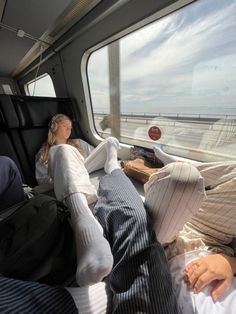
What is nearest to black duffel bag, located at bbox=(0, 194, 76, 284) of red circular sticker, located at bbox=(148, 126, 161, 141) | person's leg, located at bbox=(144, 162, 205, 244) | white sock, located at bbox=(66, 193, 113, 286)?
white sock, located at bbox=(66, 193, 113, 286)

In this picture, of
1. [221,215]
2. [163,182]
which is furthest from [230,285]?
[163,182]

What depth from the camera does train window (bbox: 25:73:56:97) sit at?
2.64 metres

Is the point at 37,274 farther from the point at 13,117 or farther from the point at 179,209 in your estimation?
the point at 13,117

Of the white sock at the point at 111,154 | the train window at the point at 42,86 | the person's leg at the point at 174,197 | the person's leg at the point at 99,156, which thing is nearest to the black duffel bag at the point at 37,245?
the person's leg at the point at 174,197

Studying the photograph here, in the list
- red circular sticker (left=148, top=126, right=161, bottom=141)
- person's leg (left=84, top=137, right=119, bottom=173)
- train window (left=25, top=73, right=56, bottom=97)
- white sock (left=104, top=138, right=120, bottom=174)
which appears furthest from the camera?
train window (left=25, top=73, right=56, bottom=97)

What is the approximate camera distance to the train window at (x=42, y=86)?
264 centimetres

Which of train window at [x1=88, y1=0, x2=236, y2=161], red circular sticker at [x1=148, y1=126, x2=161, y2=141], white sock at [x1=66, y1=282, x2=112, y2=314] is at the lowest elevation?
white sock at [x1=66, y1=282, x2=112, y2=314]

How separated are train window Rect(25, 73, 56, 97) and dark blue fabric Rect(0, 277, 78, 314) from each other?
261cm

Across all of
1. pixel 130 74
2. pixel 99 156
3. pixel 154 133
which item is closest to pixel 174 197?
pixel 99 156

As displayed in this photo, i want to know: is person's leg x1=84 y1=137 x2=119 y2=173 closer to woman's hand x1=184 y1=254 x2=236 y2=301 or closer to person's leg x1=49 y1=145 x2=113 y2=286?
person's leg x1=49 y1=145 x2=113 y2=286

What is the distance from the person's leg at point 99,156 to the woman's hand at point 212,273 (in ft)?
3.05

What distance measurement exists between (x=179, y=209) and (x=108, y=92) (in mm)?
1592

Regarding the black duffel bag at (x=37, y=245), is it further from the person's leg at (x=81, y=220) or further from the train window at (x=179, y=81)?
the train window at (x=179, y=81)

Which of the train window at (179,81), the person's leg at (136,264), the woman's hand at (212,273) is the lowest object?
the woman's hand at (212,273)
